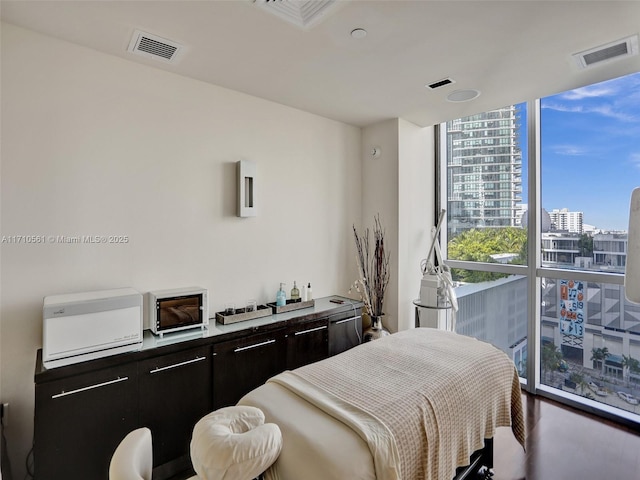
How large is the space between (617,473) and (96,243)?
12.4 ft

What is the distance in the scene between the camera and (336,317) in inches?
124

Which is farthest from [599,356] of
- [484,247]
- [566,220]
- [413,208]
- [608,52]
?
[608,52]

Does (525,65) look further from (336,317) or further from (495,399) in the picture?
(336,317)

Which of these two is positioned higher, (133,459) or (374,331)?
(133,459)

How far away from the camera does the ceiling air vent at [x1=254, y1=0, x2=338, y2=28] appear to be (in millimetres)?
1796

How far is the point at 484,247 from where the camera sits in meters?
3.73

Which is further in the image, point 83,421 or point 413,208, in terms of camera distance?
point 413,208

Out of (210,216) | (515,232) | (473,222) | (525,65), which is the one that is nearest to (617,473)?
(515,232)

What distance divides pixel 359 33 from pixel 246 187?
4.86 ft

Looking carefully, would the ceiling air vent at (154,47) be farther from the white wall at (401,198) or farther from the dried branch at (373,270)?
the dried branch at (373,270)

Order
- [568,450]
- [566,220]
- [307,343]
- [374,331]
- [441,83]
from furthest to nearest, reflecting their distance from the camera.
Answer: [374,331] < [566,220] < [307,343] < [441,83] < [568,450]

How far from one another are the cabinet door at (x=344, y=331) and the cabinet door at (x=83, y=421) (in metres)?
1.65

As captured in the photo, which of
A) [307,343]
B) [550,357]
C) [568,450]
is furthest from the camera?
[550,357]

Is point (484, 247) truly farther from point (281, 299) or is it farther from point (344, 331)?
Result: point (281, 299)
